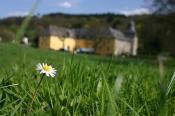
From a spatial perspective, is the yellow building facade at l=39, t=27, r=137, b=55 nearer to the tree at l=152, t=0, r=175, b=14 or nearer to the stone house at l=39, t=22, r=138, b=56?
the stone house at l=39, t=22, r=138, b=56

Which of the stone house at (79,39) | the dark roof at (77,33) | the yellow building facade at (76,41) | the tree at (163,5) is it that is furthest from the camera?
the dark roof at (77,33)

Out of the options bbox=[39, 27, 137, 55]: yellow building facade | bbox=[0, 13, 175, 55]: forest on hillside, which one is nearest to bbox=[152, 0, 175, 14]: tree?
bbox=[0, 13, 175, 55]: forest on hillside

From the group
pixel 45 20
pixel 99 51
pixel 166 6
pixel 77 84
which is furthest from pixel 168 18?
pixel 45 20

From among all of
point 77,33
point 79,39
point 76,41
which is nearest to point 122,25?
point 77,33

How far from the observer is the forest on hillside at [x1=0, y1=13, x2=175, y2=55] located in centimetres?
4384

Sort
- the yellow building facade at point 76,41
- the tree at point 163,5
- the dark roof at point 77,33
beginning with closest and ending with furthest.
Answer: the tree at point 163,5, the yellow building facade at point 76,41, the dark roof at point 77,33

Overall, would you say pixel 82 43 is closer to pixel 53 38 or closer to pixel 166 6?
pixel 53 38

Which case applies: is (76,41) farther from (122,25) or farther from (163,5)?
(163,5)

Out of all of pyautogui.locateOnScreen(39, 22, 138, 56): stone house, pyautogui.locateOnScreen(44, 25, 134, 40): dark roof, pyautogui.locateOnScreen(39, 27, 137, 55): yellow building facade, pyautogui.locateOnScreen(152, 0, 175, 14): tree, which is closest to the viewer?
pyautogui.locateOnScreen(152, 0, 175, 14): tree

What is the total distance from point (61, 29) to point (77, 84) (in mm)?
138046

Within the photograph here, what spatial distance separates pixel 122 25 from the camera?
15112 cm

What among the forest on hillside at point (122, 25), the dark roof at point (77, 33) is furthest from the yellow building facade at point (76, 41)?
the forest on hillside at point (122, 25)

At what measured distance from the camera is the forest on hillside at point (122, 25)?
43.8 metres

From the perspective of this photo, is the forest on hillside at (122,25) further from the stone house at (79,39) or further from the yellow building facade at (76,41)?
the yellow building facade at (76,41)
